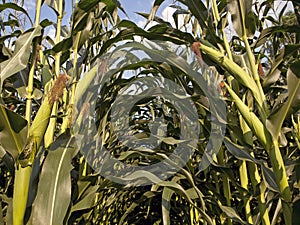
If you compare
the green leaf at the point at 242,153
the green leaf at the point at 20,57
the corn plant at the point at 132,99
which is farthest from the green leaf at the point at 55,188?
the green leaf at the point at 242,153


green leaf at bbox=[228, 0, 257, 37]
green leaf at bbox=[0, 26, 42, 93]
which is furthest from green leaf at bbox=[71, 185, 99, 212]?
green leaf at bbox=[228, 0, 257, 37]

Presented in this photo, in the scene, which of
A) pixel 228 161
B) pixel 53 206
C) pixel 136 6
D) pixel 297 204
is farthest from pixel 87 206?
pixel 136 6

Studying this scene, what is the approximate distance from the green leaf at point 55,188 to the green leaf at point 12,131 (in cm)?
9

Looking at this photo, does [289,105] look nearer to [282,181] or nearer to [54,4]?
[282,181]

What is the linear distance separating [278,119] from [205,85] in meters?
0.27

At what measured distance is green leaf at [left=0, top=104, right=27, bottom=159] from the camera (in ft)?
2.61

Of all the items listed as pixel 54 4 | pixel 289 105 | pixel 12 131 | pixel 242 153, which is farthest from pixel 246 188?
pixel 54 4

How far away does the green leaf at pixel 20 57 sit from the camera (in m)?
0.85

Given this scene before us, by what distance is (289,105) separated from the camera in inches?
31.7

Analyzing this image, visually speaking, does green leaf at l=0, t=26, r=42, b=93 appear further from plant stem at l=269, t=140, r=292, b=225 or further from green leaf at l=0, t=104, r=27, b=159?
plant stem at l=269, t=140, r=292, b=225

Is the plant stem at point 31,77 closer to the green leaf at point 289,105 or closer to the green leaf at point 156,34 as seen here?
the green leaf at point 156,34

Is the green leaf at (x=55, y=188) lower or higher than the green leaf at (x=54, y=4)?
lower

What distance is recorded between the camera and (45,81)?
1.12 metres

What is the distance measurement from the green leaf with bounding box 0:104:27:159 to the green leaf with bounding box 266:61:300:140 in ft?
1.88
